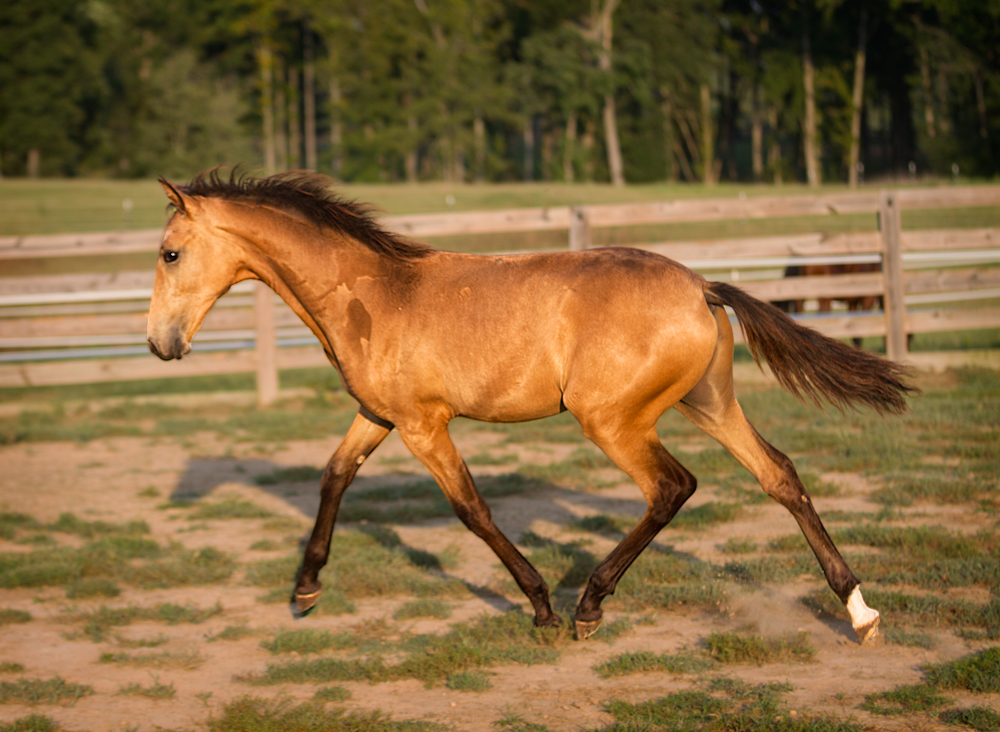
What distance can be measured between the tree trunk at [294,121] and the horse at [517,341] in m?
46.1

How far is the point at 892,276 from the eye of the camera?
383 inches

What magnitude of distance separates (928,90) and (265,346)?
137 ft

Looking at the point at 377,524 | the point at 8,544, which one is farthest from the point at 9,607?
the point at 377,524

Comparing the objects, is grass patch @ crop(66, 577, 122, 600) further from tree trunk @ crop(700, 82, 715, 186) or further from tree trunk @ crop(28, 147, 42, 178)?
tree trunk @ crop(700, 82, 715, 186)

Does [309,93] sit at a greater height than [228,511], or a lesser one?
greater

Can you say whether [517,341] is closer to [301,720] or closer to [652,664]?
[652,664]

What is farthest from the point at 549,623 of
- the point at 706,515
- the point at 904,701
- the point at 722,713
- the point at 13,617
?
the point at 13,617

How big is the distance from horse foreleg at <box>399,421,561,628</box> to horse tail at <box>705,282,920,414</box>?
1357 millimetres

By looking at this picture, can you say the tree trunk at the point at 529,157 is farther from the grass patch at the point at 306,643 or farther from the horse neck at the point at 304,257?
the grass patch at the point at 306,643

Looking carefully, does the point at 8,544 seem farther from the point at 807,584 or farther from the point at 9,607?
the point at 807,584

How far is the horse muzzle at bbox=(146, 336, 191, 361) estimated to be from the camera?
394cm

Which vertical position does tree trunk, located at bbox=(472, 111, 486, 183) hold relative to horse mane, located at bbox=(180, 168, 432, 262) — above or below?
above

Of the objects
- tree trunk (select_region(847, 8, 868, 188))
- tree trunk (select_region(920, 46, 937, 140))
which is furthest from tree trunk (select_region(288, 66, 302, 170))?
tree trunk (select_region(920, 46, 937, 140))

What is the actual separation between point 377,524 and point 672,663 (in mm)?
2763
